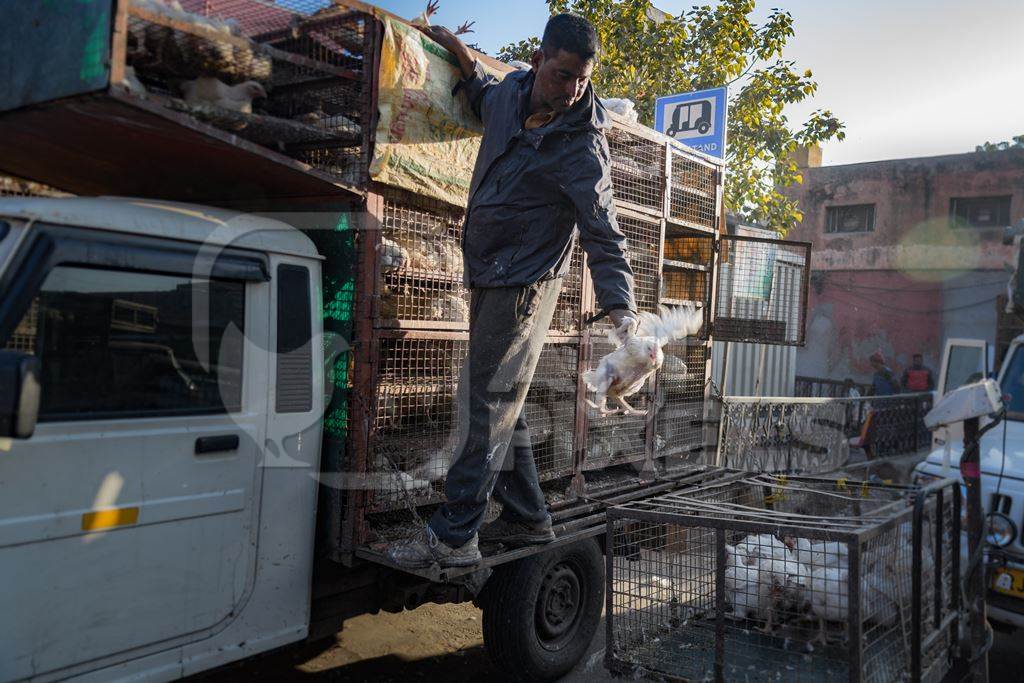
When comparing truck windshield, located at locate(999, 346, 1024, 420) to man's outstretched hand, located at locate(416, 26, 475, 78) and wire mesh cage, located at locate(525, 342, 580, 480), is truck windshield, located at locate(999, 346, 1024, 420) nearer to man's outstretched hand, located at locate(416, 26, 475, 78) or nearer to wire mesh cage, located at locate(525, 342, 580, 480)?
wire mesh cage, located at locate(525, 342, 580, 480)

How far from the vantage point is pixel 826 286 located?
71.3 feet

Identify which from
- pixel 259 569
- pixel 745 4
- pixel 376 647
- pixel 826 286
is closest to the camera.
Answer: pixel 259 569

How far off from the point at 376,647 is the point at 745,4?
10.00 m

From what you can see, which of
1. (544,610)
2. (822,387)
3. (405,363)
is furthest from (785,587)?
(822,387)

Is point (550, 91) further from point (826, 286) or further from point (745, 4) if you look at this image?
point (826, 286)

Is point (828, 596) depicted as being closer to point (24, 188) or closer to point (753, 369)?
point (24, 188)

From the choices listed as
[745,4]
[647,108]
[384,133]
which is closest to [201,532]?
[384,133]

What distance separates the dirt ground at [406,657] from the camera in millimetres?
3973

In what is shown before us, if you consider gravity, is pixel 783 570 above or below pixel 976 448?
below

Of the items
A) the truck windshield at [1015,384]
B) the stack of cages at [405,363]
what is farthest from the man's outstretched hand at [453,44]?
the truck windshield at [1015,384]

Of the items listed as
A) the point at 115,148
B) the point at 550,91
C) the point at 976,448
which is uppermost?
the point at 550,91

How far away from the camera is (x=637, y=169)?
4.91m

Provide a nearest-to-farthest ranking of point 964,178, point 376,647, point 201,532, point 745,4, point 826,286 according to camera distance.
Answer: point 201,532 < point 376,647 < point 745,4 < point 964,178 < point 826,286

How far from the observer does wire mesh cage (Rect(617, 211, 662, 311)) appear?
16.0 ft
